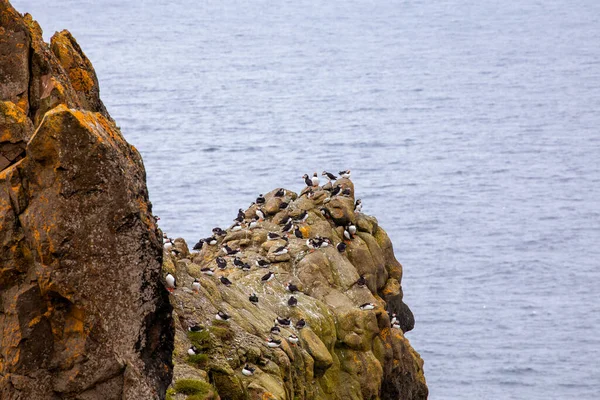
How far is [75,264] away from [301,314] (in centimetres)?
2224

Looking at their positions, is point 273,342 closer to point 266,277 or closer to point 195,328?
point 195,328

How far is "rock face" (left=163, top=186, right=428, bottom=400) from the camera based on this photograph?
102ft

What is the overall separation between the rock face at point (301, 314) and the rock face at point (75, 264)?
6.53 metres

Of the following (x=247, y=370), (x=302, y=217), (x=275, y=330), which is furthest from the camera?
(x=302, y=217)

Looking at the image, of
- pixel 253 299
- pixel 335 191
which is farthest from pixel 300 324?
pixel 335 191

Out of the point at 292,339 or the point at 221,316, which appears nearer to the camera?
the point at 221,316

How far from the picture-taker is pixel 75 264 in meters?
19.9

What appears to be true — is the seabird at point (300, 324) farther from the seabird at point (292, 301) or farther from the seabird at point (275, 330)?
the seabird at point (275, 330)

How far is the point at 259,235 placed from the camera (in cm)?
4816

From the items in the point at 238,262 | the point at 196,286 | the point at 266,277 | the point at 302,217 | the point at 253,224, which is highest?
the point at 196,286

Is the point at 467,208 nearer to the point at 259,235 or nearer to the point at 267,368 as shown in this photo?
the point at 259,235

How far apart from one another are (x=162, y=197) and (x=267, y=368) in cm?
14407

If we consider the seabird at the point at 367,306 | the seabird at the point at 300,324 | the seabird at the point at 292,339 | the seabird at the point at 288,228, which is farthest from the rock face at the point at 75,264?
the seabird at the point at 288,228

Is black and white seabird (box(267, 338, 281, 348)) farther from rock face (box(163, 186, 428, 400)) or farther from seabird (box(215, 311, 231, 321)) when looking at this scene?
seabird (box(215, 311, 231, 321))
